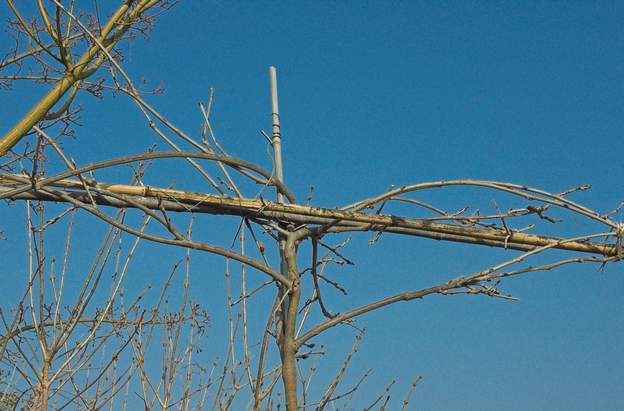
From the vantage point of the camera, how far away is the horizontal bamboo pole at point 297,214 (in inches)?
71.7

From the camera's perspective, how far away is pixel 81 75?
305 centimetres

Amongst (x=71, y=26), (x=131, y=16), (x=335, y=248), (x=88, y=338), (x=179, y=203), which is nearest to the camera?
(x=179, y=203)

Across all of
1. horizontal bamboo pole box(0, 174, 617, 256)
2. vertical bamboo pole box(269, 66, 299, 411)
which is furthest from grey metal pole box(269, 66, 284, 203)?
horizontal bamboo pole box(0, 174, 617, 256)

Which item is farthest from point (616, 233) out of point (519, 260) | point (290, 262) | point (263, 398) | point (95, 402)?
point (95, 402)

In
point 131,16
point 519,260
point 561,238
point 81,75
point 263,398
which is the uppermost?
point 131,16

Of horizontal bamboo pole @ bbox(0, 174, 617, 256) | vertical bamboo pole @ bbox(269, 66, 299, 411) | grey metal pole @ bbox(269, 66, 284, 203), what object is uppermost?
grey metal pole @ bbox(269, 66, 284, 203)

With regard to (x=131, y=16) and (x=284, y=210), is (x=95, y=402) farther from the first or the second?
(x=131, y=16)

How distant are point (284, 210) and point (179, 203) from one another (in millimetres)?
277

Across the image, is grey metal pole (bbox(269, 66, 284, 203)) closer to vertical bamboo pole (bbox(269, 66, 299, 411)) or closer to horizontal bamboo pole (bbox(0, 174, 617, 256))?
vertical bamboo pole (bbox(269, 66, 299, 411))

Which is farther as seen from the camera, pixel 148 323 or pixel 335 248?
pixel 148 323

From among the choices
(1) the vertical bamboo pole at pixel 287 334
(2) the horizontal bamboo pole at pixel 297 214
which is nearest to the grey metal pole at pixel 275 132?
(1) the vertical bamboo pole at pixel 287 334

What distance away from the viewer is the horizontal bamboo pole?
1821 mm

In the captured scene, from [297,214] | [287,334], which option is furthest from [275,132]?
[287,334]

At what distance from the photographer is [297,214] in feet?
6.35
